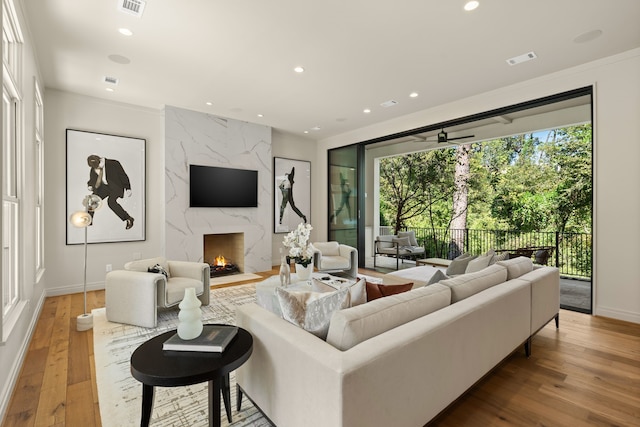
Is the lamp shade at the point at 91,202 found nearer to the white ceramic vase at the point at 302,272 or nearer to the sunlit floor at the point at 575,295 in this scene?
the white ceramic vase at the point at 302,272

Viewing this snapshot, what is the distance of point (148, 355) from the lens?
4.79 feet

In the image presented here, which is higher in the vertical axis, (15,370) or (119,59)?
(119,59)

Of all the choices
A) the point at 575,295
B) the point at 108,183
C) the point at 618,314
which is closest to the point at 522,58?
the point at 618,314

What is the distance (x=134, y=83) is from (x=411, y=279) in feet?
14.5

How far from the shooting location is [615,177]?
3445 mm

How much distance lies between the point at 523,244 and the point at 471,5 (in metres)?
6.69

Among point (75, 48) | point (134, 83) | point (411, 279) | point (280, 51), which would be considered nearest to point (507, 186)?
point (411, 279)

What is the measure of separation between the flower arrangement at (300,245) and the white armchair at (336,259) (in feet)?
4.06

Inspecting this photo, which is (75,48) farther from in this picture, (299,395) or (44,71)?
(299,395)

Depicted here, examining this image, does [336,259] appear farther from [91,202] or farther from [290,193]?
[91,202]

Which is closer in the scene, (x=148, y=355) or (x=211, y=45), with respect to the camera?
(x=148, y=355)

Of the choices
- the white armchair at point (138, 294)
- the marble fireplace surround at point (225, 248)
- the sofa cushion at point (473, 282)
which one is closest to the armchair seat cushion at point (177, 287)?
the white armchair at point (138, 294)

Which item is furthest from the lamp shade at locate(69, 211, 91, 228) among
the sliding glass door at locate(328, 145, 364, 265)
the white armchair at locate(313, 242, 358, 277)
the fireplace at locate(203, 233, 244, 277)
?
the sliding glass door at locate(328, 145, 364, 265)

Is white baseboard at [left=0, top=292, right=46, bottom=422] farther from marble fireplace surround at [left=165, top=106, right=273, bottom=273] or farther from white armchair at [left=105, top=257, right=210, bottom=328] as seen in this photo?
marble fireplace surround at [left=165, top=106, right=273, bottom=273]
